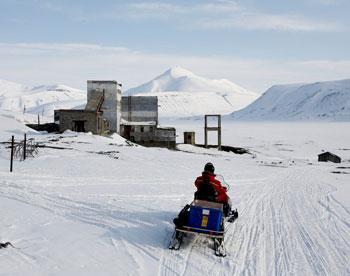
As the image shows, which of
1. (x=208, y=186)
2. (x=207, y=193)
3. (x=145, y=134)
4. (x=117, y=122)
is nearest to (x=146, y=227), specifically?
(x=207, y=193)

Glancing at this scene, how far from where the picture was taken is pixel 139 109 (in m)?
55.2

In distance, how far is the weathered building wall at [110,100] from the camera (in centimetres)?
4906

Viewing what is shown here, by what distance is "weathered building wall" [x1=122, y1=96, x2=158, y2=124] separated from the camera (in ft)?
179

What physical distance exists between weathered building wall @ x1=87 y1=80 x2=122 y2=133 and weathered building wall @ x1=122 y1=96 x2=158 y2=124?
187 inches

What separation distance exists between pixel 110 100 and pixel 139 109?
6910 millimetres

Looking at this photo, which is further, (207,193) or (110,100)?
(110,100)

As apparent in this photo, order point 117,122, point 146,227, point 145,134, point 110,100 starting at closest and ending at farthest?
point 146,227 → point 110,100 → point 117,122 → point 145,134

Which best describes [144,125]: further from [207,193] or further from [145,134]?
[207,193]

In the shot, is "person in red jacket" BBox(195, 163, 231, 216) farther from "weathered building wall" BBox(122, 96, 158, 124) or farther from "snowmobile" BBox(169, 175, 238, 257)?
"weathered building wall" BBox(122, 96, 158, 124)

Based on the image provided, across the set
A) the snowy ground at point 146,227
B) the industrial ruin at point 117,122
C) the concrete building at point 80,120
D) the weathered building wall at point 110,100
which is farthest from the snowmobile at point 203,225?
the weathered building wall at point 110,100

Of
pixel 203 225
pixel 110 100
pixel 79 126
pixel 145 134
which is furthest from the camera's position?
pixel 145 134

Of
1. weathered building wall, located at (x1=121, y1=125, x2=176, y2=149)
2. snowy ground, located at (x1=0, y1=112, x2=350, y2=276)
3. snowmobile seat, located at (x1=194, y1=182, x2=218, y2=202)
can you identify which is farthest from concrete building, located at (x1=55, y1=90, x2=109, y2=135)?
snowmobile seat, located at (x1=194, y1=182, x2=218, y2=202)

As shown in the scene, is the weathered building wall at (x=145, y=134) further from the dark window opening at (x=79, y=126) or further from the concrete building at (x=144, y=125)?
the dark window opening at (x=79, y=126)

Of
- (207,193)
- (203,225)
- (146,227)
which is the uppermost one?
(207,193)
